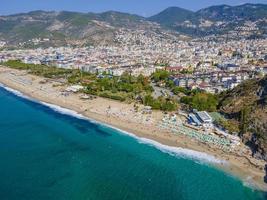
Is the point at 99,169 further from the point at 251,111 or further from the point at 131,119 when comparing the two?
the point at 251,111

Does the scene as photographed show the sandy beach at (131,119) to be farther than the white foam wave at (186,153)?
No

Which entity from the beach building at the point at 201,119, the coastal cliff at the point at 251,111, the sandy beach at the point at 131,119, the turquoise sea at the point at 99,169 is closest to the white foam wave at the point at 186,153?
the turquoise sea at the point at 99,169

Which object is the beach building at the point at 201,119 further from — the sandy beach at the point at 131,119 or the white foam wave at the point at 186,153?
the white foam wave at the point at 186,153

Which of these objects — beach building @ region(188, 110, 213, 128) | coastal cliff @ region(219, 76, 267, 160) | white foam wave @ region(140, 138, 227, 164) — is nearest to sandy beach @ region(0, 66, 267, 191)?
white foam wave @ region(140, 138, 227, 164)

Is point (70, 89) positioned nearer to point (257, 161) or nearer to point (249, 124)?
point (249, 124)

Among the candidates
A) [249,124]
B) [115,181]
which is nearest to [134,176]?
[115,181]

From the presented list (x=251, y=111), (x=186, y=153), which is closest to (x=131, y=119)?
(x=186, y=153)
